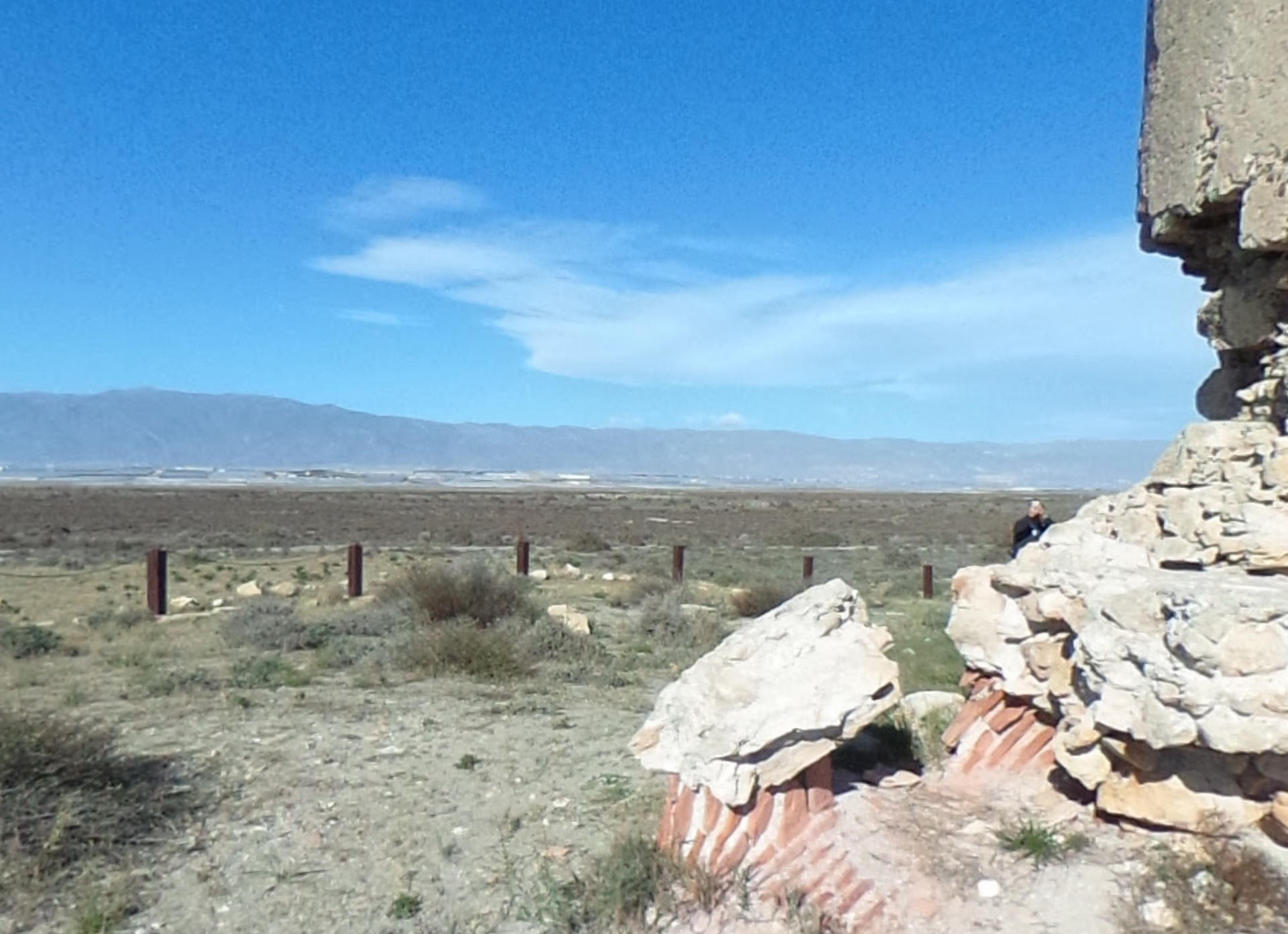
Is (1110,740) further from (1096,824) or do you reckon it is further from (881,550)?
(881,550)

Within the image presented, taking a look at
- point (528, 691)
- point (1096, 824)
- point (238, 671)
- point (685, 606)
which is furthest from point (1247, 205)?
point (685, 606)

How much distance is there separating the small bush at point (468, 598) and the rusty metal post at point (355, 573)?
3051 mm

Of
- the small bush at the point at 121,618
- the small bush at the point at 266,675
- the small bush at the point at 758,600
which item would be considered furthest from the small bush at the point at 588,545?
the small bush at the point at 266,675

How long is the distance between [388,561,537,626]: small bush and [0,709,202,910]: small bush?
6.59 metres

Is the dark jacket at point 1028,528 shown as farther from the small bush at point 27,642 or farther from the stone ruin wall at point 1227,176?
the small bush at point 27,642

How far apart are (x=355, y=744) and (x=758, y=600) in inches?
365

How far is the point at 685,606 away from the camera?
16.5 metres

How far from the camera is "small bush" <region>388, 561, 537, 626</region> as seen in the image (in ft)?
43.7

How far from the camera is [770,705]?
4992 mm

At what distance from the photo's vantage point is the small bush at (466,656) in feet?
34.1

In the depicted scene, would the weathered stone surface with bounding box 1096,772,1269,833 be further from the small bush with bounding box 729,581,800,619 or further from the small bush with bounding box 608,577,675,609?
the small bush with bounding box 608,577,675,609

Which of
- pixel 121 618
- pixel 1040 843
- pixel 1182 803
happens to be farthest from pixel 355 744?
pixel 121 618

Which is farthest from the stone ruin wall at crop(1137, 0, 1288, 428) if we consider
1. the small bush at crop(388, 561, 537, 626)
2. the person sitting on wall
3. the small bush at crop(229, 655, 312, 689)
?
the small bush at crop(388, 561, 537, 626)

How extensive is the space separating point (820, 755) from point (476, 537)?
3093 cm
